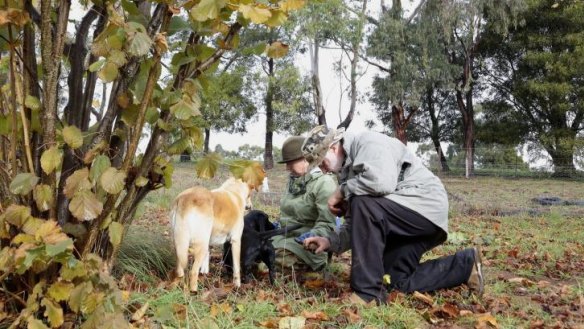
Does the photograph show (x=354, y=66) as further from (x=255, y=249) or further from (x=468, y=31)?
(x=255, y=249)

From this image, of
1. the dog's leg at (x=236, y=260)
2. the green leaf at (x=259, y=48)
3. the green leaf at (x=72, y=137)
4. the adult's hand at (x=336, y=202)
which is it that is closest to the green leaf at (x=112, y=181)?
the green leaf at (x=72, y=137)

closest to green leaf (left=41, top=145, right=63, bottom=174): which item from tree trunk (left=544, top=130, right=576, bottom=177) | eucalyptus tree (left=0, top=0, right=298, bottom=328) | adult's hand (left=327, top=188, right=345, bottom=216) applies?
eucalyptus tree (left=0, top=0, right=298, bottom=328)

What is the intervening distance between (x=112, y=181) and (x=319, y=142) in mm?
2046

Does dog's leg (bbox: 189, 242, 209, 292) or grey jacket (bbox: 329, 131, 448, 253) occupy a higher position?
grey jacket (bbox: 329, 131, 448, 253)

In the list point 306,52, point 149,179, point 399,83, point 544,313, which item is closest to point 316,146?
point 149,179

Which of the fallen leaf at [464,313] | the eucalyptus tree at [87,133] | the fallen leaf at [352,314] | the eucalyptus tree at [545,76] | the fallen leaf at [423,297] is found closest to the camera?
the eucalyptus tree at [87,133]

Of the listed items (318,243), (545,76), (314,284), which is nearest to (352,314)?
(318,243)

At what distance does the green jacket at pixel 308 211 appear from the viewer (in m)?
4.59

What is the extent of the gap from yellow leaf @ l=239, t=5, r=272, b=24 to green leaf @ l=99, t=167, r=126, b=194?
794mm

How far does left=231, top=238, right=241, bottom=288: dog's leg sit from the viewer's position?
4.30 m

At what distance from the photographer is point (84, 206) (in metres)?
2.01

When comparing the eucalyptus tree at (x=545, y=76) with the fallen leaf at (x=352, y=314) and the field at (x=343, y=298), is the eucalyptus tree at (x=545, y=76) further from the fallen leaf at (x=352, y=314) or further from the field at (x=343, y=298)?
the fallen leaf at (x=352, y=314)

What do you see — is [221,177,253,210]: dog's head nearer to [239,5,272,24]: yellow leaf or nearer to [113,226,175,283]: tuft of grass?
[113,226,175,283]: tuft of grass

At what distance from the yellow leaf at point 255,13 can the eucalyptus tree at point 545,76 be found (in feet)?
90.1
